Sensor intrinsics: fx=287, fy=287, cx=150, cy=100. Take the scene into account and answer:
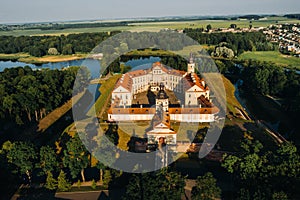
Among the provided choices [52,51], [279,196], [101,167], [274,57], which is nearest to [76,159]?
[101,167]

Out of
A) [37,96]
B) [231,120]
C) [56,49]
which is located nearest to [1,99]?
[37,96]

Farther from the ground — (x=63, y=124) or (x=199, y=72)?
(x=199, y=72)

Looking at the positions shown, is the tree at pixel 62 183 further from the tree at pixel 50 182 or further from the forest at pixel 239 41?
the forest at pixel 239 41

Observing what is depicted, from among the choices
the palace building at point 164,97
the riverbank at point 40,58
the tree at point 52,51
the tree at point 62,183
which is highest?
the tree at point 52,51

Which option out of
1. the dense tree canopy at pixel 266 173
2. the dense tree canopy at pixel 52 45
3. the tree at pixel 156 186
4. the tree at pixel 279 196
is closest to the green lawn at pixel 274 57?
the dense tree canopy at pixel 52 45

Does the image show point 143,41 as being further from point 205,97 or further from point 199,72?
point 205,97

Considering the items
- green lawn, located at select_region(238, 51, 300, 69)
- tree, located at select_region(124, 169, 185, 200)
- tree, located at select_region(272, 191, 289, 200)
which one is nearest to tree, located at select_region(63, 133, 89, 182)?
tree, located at select_region(124, 169, 185, 200)

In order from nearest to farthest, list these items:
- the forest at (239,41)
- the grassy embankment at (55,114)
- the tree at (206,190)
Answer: the tree at (206,190)
the grassy embankment at (55,114)
the forest at (239,41)
